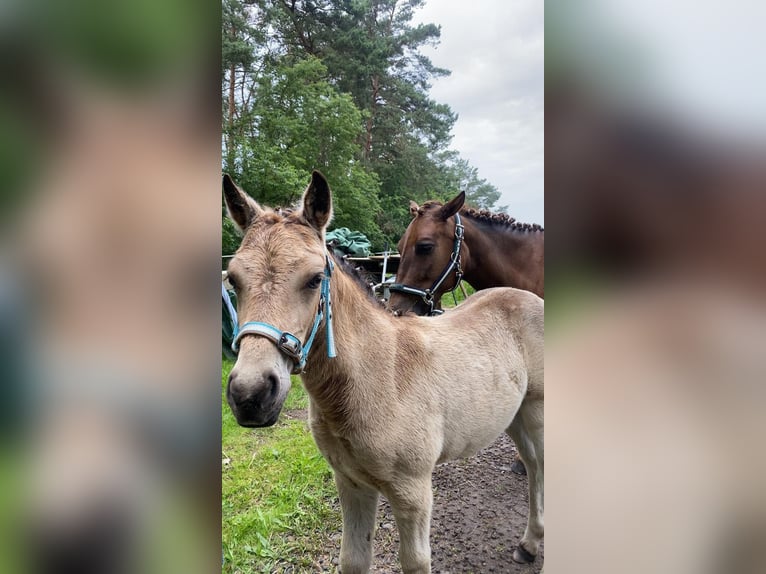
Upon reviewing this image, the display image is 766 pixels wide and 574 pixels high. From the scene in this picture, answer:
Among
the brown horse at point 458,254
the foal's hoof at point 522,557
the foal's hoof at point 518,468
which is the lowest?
the foal's hoof at point 522,557

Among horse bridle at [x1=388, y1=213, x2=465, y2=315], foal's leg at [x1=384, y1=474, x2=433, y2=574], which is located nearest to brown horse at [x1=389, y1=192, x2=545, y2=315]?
horse bridle at [x1=388, y1=213, x2=465, y2=315]

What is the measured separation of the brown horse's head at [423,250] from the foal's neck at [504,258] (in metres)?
0.22

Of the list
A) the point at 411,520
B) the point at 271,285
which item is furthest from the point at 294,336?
the point at 411,520

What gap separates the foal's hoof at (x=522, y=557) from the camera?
1912mm

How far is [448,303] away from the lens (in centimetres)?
241

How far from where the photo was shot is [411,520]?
1.37m

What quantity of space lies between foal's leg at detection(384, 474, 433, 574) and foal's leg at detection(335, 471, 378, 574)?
0.65 feet
